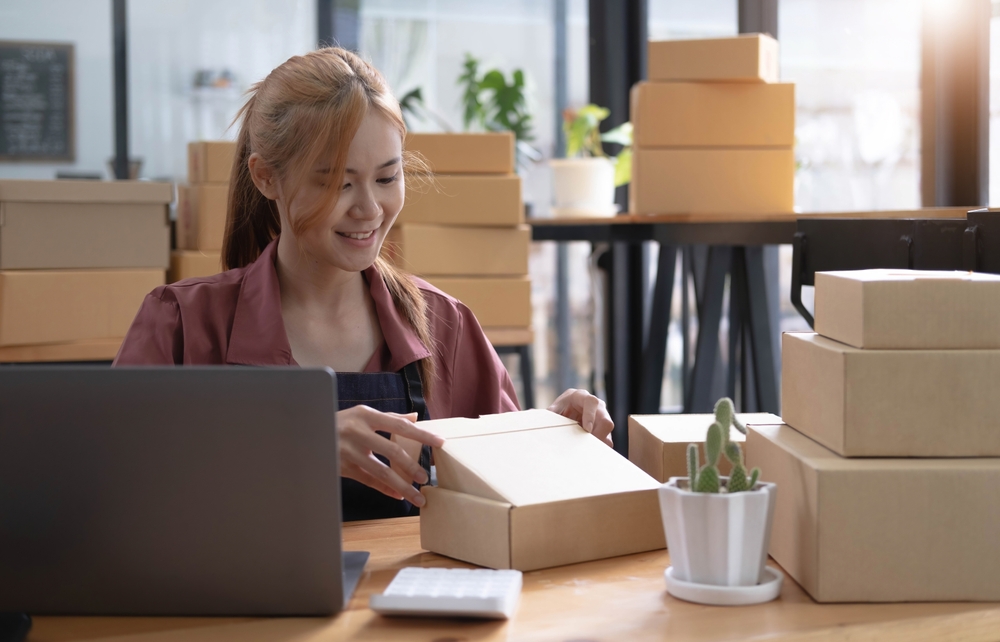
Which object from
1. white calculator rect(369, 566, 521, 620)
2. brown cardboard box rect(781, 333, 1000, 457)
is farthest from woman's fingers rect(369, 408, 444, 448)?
brown cardboard box rect(781, 333, 1000, 457)

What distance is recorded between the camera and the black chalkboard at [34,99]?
13.3 ft

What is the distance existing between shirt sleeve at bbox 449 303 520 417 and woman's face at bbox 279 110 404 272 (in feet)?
0.76

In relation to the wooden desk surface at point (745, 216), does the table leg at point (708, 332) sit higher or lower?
lower

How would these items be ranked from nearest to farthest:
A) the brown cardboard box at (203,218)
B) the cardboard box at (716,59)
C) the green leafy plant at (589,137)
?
1. the cardboard box at (716,59)
2. the brown cardboard box at (203,218)
3. the green leafy plant at (589,137)

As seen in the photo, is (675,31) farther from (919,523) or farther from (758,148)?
(919,523)

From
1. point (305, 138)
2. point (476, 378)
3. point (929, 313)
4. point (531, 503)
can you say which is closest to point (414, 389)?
point (476, 378)

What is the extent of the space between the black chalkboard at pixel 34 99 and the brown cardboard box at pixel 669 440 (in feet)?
12.0

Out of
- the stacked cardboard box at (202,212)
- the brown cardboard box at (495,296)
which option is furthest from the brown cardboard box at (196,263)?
the brown cardboard box at (495,296)

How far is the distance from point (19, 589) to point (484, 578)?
14.6 inches

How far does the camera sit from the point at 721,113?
2654 mm

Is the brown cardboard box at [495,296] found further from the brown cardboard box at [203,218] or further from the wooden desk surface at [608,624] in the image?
the wooden desk surface at [608,624]

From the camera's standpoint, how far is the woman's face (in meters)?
1.35

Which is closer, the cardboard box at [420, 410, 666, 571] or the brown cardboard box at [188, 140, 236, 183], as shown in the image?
the cardboard box at [420, 410, 666, 571]

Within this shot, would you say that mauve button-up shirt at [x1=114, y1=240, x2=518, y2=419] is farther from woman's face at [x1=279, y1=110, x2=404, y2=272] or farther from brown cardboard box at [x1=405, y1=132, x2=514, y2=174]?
brown cardboard box at [x1=405, y1=132, x2=514, y2=174]
